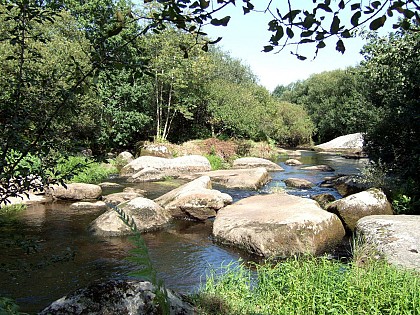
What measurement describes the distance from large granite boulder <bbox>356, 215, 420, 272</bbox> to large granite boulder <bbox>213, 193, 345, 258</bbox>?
81cm

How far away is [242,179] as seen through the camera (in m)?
15.2

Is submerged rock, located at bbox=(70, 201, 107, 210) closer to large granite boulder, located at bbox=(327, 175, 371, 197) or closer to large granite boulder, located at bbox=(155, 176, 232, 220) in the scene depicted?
large granite boulder, located at bbox=(155, 176, 232, 220)

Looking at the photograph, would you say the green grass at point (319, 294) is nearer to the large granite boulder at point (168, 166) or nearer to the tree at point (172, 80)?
the large granite boulder at point (168, 166)

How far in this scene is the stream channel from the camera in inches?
233

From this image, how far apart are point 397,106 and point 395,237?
5.71 m

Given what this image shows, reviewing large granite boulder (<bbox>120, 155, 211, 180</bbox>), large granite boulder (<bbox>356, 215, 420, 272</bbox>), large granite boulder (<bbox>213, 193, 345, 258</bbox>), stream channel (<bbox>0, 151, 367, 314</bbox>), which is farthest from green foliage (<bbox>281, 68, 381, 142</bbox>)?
stream channel (<bbox>0, 151, 367, 314</bbox>)

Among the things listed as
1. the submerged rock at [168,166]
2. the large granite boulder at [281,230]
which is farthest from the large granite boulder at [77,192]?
the large granite boulder at [281,230]

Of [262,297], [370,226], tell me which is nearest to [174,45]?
[370,226]

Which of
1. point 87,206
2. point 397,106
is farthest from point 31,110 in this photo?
point 397,106

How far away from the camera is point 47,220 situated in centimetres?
993

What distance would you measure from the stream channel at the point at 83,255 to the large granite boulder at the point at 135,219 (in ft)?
0.76

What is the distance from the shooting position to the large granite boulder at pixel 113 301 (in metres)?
3.40

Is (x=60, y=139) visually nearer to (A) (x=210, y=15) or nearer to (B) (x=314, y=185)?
(A) (x=210, y=15)

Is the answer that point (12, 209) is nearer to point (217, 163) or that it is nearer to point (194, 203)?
point (194, 203)
